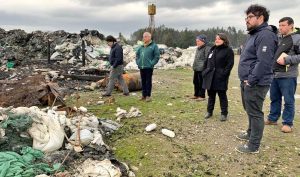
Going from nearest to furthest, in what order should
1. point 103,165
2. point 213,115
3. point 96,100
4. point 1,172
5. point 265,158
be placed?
point 1,172, point 103,165, point 265,158, point 213,115, point 96,100

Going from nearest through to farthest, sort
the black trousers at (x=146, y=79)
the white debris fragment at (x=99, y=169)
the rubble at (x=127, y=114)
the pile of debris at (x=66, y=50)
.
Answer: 1. the white debris fragment at (x=99, y=169)
2. the rubble at (x=127, y=114)
3. the black trousers at (x=146, y=79)
4. the pile of debris at (x=66, y=50)

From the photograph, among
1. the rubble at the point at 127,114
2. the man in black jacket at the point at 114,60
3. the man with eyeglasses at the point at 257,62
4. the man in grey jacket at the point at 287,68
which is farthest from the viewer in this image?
the man in black jacket at the point at 114,60

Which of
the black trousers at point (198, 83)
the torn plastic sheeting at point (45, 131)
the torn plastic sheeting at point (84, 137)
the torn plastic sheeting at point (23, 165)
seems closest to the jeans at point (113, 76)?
the black trousers at point (198, 83)

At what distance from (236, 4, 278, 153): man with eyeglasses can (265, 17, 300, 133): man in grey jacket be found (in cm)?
119

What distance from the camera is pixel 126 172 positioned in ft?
16.4

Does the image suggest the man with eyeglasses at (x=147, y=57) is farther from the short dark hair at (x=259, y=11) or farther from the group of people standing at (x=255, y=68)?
the short dark hair at (x=259, y=11)

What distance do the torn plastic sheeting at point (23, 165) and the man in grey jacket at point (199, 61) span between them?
523 centimetres

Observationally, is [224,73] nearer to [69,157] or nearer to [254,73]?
[254,73]

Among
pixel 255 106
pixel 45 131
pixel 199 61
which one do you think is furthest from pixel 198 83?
pixel 45 131

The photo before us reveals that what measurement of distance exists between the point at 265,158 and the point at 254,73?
133 cm

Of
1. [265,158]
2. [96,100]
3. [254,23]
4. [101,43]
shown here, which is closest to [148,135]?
[265,158]

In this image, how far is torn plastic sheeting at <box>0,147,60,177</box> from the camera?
4391 millimetres

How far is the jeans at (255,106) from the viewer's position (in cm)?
535

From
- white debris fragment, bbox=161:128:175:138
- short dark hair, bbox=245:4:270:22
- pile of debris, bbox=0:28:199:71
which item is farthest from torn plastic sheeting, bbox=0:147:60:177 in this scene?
pile of debris, bbox=0:28:199:71
